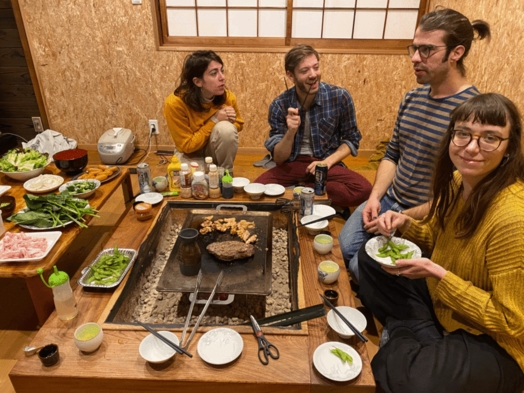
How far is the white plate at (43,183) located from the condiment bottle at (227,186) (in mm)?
918

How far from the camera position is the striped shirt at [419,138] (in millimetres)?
1857

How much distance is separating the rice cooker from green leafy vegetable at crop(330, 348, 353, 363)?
10.1 feet

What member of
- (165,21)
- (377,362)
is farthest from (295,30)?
(377,362)

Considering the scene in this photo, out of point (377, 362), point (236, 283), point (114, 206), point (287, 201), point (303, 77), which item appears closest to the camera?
point (377, 362)

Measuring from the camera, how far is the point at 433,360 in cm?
124

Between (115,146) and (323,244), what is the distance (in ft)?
8.95

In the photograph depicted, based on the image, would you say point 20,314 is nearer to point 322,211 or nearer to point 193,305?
point 193,305

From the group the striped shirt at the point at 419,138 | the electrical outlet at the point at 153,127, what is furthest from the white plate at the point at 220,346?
the electrical outlet at the point at 153,127

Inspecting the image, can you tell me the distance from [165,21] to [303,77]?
2.07 meters

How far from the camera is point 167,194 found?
213cm

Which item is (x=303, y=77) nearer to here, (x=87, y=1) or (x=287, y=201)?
(x=287, y=201)

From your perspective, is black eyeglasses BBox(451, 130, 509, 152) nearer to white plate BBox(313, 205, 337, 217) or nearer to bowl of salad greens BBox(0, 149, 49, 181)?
white plate BBox(313, 205, 337, 217)

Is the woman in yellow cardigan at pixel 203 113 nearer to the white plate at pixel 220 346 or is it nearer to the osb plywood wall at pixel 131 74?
the osb plywood wall at pixel 131 74

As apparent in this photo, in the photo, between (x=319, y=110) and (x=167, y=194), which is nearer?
(x=167, y=194)
